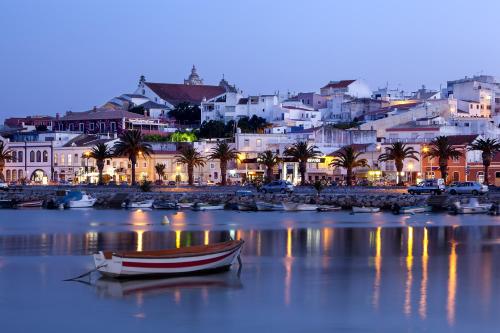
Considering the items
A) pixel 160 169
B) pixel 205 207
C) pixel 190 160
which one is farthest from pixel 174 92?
pixel 205 207

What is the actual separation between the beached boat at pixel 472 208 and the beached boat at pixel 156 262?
38.6m

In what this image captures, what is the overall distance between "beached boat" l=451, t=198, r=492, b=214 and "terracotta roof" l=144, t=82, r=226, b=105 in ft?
302

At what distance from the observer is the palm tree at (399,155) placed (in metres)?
85.9

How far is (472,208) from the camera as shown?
68.0 meters

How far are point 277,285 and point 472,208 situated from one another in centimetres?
3931

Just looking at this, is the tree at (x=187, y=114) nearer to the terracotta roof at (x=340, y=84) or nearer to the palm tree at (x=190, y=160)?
the terracotta roof at (x=340, y=84)

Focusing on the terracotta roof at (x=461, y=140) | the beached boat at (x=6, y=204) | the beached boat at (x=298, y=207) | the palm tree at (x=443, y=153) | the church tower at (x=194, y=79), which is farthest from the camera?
the church tower at (x=194, y=79)

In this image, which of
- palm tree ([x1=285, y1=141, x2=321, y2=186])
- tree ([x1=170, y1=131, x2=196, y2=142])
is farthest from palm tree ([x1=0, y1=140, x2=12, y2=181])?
palm tree ([x1=285, y1=141, x2=321, y2=186])

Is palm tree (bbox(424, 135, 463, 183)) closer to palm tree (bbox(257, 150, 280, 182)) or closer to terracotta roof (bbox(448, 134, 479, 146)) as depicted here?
terracotta roof (bbox(448, 134, 479, 146))

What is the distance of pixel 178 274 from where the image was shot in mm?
32000

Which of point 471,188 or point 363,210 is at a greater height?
point 471,188

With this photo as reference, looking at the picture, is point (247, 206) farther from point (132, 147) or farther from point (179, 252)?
point (179, 252)

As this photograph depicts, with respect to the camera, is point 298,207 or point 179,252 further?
point 298,207

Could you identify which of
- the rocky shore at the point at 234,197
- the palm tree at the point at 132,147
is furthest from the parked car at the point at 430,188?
the palm tree at the point at 132,147
